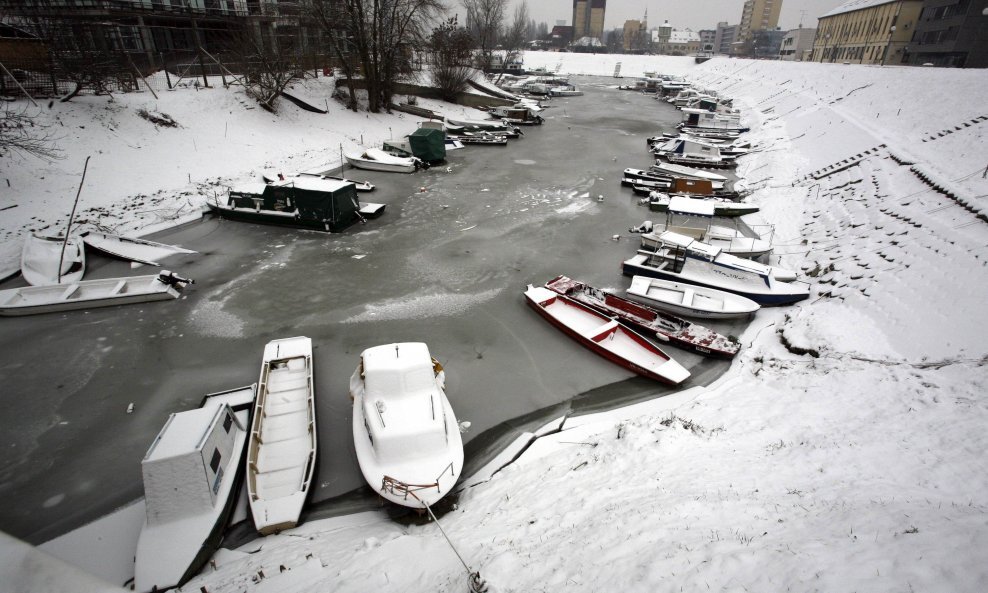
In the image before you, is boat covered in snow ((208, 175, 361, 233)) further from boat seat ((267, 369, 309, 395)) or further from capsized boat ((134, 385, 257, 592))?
capsized boat ((134, 385, 257, 592))

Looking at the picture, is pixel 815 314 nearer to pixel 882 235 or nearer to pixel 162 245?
pixel 882 235

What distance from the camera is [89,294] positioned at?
545 inches

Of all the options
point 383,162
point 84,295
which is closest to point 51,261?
point 84,295

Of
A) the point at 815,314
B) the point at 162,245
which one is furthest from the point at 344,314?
the point at 815,314

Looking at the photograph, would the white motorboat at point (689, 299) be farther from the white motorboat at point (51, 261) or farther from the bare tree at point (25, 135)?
the bare tree at point (25, 135)

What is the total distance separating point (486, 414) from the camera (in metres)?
10.1

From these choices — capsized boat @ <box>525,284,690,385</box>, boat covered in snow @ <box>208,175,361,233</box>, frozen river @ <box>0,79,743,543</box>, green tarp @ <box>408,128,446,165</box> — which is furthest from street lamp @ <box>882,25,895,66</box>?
boat covered in snow @ <box>208,175,361,233</box>

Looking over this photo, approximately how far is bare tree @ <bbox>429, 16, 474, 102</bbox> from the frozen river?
29992 mm

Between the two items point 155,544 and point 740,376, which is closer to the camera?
point 155,544

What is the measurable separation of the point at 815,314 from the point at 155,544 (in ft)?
51.0

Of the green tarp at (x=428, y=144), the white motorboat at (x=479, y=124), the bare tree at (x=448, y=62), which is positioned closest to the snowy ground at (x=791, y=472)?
the green tarp at (x=428, y=144)

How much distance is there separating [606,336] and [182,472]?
9.56 m

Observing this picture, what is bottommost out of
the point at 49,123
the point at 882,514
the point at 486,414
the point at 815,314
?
the point at 486,414

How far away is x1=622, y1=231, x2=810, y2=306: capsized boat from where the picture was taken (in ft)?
45.7
